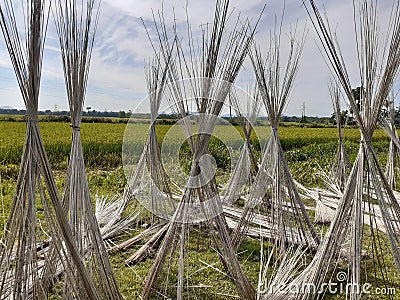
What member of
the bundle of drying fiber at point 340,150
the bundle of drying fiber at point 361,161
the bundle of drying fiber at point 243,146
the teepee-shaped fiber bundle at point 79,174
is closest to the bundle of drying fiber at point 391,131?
the bundle of drying fiber at point 340,150

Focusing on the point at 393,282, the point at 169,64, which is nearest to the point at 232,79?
the point at 169,64

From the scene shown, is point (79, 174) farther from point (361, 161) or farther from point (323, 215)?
point (323, 215)

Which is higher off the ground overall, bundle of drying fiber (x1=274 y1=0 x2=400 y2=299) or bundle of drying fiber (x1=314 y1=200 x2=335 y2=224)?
bundle of drying fiber (x1=274 y1=0 x2=400 y2=299)

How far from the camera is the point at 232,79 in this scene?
2277 mm

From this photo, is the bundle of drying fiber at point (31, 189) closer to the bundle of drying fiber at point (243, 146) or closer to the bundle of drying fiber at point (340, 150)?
the bundle of drying fiber at point (243, 146)

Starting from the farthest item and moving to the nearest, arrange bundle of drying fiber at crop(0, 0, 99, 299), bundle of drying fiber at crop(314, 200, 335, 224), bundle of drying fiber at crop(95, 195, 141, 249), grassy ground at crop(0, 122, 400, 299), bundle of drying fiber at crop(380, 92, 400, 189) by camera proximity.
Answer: bundle of drying fiber at crop(380, 92, 400, 189), bundle of drying fiber at crop(314, 200, 335, 224), bundle of drying fiber at crop(95, 195, 141, 249), grassy ground at crop(0, 122, 400, 299), bundle of drying fiber at crop(0, 0, 99, 299)

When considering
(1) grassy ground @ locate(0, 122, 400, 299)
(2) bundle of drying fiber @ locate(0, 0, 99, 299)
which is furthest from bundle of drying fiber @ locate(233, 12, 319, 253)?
(2) bundle of drying fiber @ locate(0, 0, 99, 299)

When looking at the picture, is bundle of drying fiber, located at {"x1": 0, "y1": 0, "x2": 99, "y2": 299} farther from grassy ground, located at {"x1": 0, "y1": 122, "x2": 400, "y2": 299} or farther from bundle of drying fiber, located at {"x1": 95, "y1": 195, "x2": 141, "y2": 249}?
bundle of drying fiber, located at {"x1": 95, "y1": 195, "x2": 141, "y2": 249}

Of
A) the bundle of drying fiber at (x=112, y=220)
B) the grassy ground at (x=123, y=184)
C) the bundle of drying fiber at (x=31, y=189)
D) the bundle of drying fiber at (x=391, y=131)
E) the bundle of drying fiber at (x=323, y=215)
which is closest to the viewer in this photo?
the bundle of drying fiber at (x=31, y=189)

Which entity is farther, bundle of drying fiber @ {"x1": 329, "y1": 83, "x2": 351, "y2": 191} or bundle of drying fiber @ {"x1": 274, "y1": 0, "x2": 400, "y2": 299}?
bundle of drying fiber @ {"x1": 329, "y1": 83, "x2": 351, "y2": 191}

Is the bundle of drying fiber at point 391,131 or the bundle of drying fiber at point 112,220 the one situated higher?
the bundle of drying fiber at point 391,131

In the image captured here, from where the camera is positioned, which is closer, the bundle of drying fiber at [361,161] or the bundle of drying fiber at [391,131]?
the bundle of drying fiber at [361,161]

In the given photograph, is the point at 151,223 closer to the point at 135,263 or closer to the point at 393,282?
the point at 135,263

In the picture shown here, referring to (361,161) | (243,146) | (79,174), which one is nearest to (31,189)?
(79,174)
